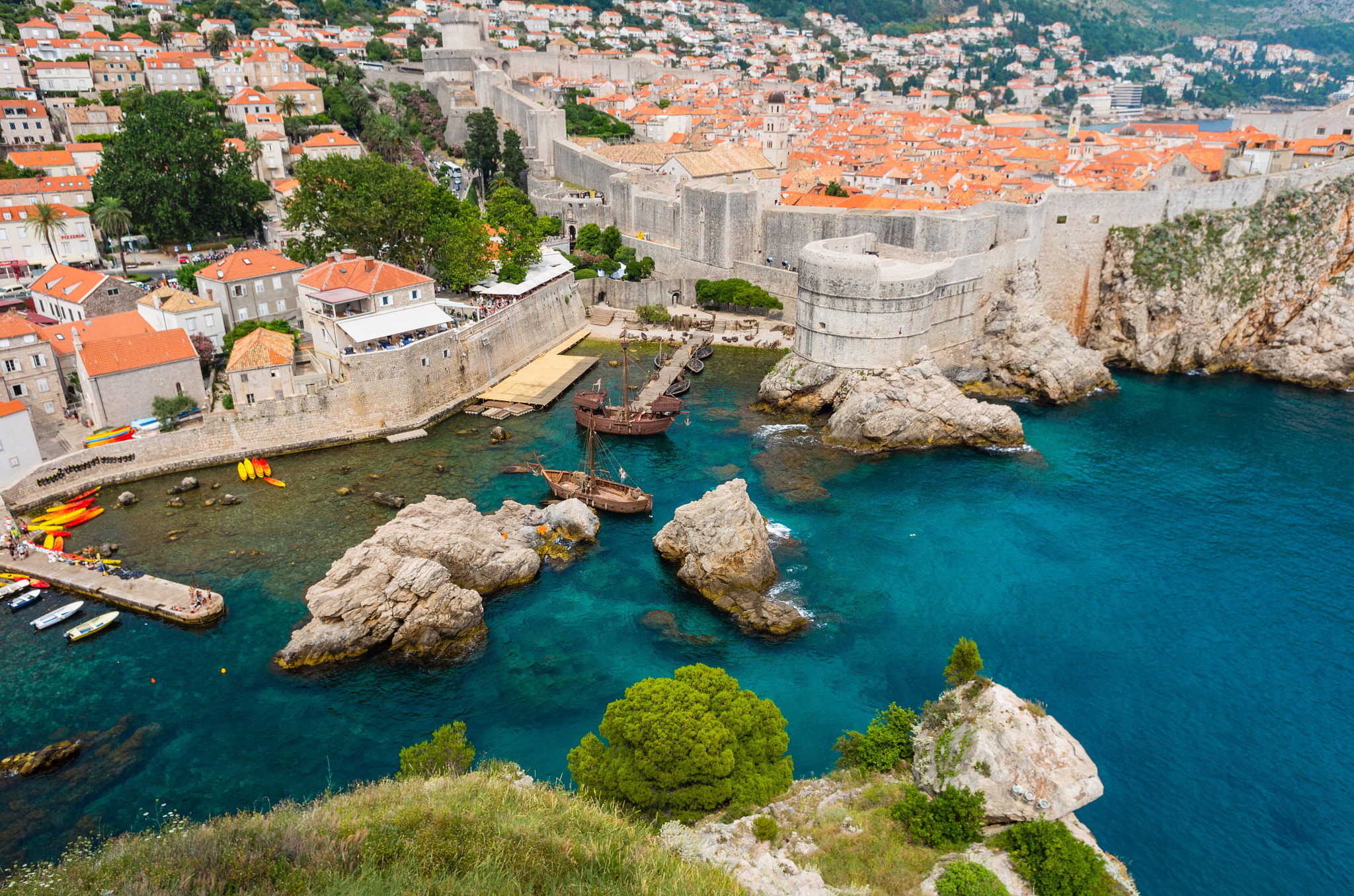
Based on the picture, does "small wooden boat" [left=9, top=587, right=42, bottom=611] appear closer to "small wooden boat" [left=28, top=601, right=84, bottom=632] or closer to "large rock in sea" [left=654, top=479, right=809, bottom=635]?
"small wooden boat" [left=28, top=601, right=84, bottom=632]

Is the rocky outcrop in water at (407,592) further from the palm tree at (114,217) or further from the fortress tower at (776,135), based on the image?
the fortress tower at (776,135)

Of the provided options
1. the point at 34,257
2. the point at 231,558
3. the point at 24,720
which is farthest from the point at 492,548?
the point at 34,257

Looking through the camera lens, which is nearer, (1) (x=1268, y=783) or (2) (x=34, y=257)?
(1) (x=1268, y=783)

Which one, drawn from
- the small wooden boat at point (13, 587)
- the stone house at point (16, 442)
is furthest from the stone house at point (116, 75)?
the small wooden boat at point (13, 587)

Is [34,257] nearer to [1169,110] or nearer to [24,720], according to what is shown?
[24,720]

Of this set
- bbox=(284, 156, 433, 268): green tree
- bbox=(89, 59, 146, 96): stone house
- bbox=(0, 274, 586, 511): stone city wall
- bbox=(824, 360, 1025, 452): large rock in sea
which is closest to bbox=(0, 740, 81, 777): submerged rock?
bbox=(0, 274, 586, 511): stone city wall

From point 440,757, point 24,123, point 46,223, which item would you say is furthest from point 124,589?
point 24,123

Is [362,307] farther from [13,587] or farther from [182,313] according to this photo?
[13,587]
